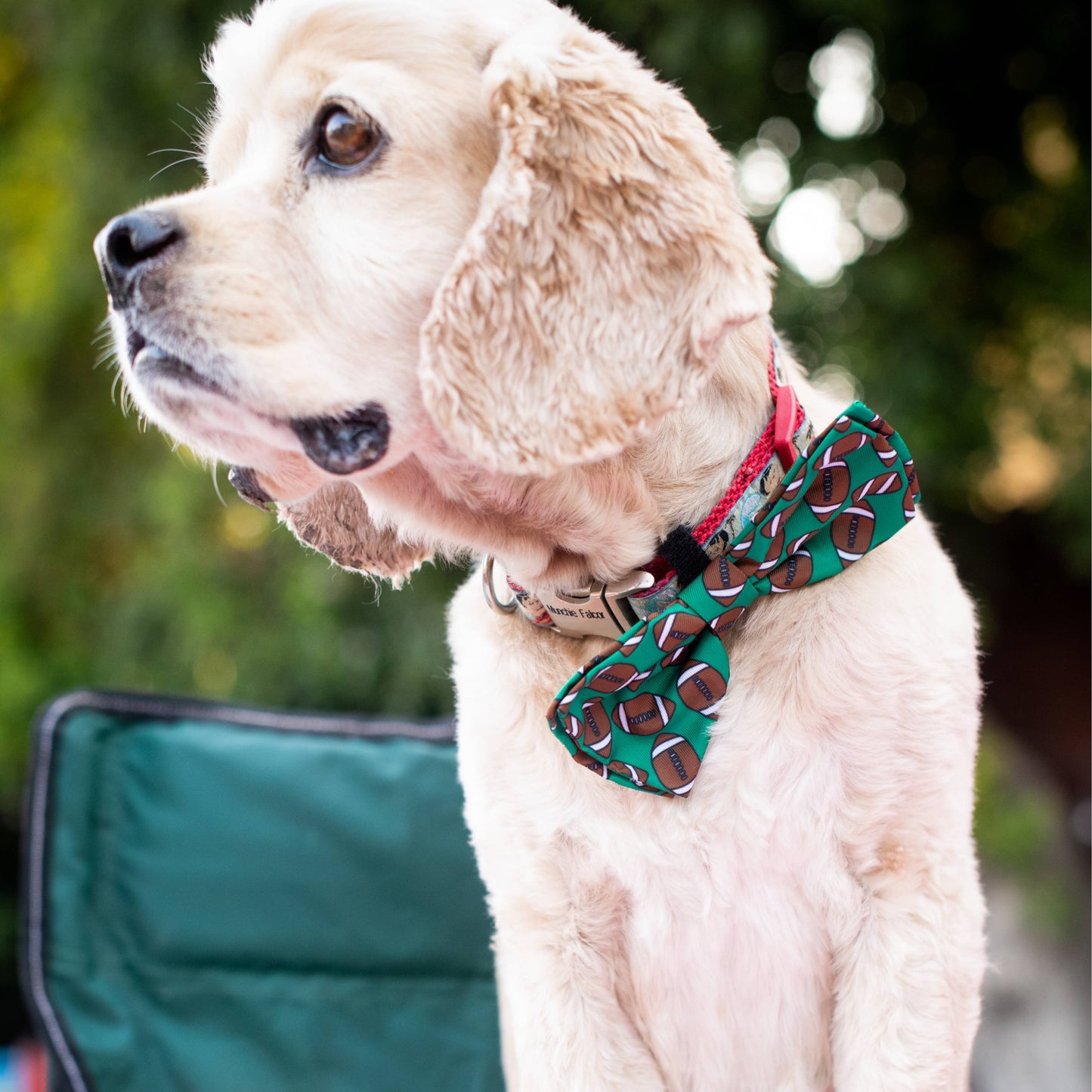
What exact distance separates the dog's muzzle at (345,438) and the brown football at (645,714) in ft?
1.33

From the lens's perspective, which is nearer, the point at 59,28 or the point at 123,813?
the point at 123,813

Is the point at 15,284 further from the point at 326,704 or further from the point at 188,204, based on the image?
the point at 188,204

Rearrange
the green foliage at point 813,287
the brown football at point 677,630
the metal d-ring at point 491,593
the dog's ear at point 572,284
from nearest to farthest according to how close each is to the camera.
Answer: the dog's ear at point 572,284 < the brown football at point 677,630 < the metal d-ring at point 491,593 < the green foliage at point 813,287

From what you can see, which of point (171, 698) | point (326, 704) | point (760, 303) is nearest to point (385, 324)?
point (760, 303)

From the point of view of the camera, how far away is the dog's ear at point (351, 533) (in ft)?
5.20

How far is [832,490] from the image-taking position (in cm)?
131

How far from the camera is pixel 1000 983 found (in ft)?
12.1

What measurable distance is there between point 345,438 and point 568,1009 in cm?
74

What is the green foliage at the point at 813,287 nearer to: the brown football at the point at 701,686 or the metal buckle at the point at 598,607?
the metal buckle at the point at 598,607

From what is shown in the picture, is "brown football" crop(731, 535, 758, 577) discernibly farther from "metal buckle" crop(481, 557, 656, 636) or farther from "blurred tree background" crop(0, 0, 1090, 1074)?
"blurred tree background" crop(0, 0, 1090, 1074)

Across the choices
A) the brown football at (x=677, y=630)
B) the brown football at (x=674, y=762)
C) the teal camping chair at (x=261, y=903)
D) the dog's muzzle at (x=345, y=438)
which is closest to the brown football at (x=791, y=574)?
the brown football at (x=677, y=630)

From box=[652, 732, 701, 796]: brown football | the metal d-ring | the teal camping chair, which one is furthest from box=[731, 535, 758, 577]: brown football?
the teal camping chair

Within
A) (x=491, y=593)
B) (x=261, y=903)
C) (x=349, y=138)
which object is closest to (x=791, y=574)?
(x=491, y=593)

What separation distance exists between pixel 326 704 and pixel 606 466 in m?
2.48
